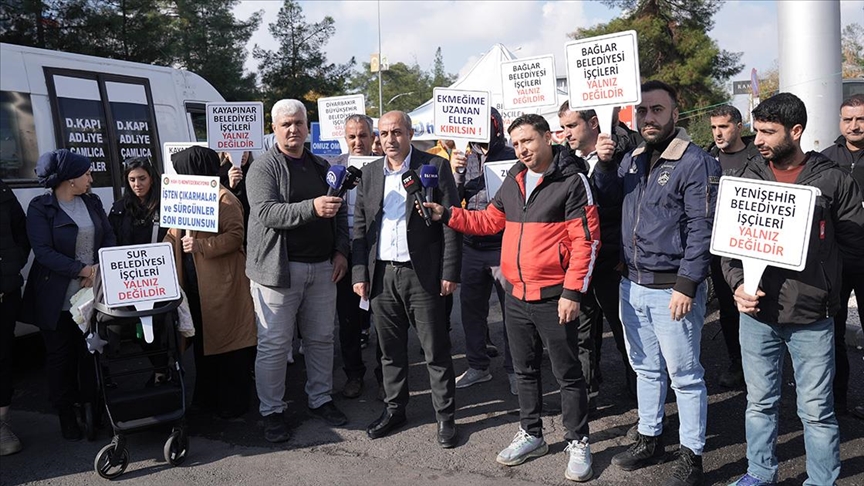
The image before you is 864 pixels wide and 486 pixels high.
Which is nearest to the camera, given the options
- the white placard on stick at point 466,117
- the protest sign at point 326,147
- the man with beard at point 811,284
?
the man with beard at point 811,284

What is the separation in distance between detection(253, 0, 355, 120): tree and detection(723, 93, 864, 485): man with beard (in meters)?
25.1

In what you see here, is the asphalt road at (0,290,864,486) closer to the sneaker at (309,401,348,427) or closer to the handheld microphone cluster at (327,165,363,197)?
the sneaker at (309,401,348,427)

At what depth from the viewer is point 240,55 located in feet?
79.3

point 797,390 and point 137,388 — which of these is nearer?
point 797,390

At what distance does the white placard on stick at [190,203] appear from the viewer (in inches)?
177

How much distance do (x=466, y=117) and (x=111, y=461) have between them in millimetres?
3626

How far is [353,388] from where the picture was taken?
530cm

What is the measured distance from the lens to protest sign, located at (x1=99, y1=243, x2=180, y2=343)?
4.12 metres

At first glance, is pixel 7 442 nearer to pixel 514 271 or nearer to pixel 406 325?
pixel 406 325

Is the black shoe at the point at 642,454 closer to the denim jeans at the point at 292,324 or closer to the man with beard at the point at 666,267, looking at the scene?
the man with beard at the point at 666,267

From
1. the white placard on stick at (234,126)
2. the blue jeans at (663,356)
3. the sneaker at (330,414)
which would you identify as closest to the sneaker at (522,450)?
the blue jeans at (663,356)

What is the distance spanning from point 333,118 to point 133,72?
2319 millimetres

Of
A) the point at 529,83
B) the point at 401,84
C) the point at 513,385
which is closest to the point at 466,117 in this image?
the point at 529,83

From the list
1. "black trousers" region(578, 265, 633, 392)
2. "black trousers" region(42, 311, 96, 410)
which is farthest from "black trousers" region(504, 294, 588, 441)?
"black trousers" region(42, 311, 96, 410)
